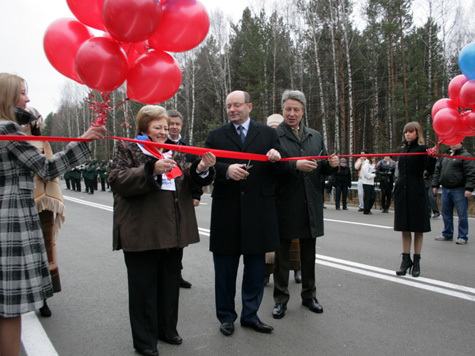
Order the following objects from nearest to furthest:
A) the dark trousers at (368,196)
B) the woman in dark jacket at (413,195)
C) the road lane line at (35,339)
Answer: the road lane line at (35,339), the woman in dark jacket at (413,195), the dark trousers at (368,196)

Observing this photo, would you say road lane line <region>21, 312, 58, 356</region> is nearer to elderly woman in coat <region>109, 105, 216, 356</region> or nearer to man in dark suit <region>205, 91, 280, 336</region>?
elderly woman in coat <region>109, 105, 216, 356</region>

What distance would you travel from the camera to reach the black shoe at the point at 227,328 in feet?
11.4

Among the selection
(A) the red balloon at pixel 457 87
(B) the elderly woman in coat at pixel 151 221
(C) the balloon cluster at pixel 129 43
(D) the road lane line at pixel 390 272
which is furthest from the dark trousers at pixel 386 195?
(C) the balloon cluster at pixel 129 43

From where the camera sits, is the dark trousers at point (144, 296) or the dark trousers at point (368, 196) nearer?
the dark trousers at point (144, 296)

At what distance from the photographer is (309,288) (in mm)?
4125

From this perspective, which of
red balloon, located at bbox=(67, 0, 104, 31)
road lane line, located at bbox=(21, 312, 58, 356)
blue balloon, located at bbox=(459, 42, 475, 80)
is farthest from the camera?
blue balloon, located at bbox=(459, 42, 475, 80)

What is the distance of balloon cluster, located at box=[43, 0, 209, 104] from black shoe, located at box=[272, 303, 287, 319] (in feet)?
7.67

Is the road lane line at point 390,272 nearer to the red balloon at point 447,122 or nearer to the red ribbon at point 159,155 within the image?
the red balloon at point 447,122

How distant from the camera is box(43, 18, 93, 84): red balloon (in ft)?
8.88

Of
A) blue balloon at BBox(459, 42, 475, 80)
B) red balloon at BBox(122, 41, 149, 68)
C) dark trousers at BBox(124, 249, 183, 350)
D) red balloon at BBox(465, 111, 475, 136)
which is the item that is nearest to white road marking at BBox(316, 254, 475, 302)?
red balloon at BBox(465, 111, 475, 136)

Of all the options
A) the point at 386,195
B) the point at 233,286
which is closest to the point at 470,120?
the point at 233,286

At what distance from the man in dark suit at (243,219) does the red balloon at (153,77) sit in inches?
37.4

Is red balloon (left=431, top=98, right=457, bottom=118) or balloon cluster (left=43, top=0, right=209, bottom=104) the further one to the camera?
red balloon (left=431, top=98, right=457, bottom=118)

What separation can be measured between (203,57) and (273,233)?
31338 millimetres
